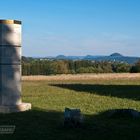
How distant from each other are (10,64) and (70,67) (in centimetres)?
4432

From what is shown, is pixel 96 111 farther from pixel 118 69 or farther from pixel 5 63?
pixel 118 69

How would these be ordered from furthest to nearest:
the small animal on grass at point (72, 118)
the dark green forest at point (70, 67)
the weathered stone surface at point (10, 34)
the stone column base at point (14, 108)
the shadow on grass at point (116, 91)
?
the dark green forest at point (70, 67) < the shadow on grass at point (116, 91) < the weathered stone surface at point (10, 34) < the stone column base at point (14, 108) < the small animal on grass at point (72, 118)

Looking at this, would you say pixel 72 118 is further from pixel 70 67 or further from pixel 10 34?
pixel 70 67

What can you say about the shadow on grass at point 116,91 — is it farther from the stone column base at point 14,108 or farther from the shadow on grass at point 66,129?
the shadow on grass at point 66,129

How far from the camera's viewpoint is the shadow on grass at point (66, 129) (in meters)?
9.59

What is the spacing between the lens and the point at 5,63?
45.7 feet

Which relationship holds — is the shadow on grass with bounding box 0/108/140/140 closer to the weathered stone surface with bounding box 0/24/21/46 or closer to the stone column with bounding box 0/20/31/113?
the stone column with bounding box 0/20/31/113

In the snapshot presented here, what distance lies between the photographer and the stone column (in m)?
13.8

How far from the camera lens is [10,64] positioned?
550 inches

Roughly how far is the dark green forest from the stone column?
120ft

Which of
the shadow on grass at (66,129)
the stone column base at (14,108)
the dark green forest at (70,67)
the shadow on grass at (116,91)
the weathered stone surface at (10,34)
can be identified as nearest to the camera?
the shadow on grass at (66,129)

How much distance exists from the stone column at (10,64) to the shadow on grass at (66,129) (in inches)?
52.1

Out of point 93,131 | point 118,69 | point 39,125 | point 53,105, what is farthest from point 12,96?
point 118,69

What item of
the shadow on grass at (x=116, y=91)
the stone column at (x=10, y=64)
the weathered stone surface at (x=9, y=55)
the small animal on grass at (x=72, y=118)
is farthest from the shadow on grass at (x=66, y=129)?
the shadow on grass at (x=116, y=91)
